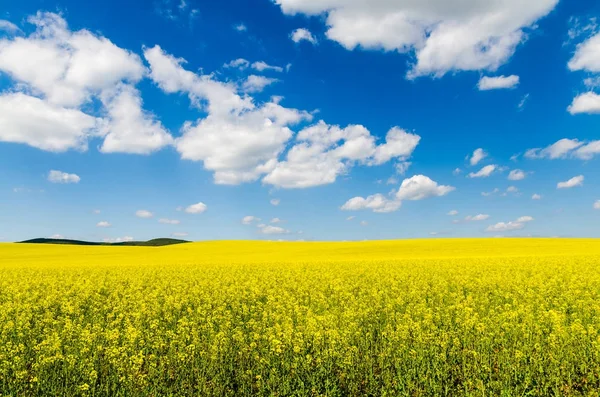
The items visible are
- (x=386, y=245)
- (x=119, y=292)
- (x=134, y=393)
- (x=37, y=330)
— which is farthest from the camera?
(x=386, y=245)

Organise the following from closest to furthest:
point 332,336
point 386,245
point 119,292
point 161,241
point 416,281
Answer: point 332,336
point 119,292
point 416,281
point 386,245
point 161,241

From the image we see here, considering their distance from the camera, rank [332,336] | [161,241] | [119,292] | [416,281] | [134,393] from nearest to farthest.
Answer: [134,393] → [332,336] → [119,292] → [416,281] → [161,241]

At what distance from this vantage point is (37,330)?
429 inches

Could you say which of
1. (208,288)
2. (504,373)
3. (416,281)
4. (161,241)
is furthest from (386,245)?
(161,241)

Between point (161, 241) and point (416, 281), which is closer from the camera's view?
point (416, 281)

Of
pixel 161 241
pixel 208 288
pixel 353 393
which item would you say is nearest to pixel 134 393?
pixel 353 393

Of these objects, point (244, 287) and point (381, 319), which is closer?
point (381, 319)

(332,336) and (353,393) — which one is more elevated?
(332,336)

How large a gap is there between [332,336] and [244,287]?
343 inches

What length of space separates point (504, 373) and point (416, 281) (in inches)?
414

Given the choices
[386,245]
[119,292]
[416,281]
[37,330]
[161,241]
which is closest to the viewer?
[37,330]

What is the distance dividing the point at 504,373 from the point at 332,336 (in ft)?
11.3

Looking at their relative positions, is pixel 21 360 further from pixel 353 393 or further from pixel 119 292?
pixel 119 292

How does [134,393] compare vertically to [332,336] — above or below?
below
